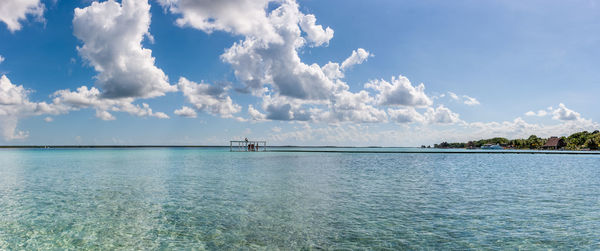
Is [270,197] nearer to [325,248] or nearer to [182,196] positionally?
[182,196]

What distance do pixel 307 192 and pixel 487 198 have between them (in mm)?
12194

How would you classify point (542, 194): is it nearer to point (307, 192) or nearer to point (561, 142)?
point (307, 192)

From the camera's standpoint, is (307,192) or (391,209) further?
(307,192)

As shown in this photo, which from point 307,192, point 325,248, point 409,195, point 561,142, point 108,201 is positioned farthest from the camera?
point 561,142

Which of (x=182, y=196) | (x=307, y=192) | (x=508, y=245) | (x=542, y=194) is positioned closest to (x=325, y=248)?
(x=508, y=245)

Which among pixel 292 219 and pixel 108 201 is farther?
pixel 108 201

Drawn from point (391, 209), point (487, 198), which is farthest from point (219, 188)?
point (487, 198)

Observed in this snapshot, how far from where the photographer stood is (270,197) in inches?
854

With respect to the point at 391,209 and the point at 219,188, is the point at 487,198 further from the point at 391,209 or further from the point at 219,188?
the point at 219,188

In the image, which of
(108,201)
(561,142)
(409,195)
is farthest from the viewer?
(561,142)

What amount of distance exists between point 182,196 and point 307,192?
8889 mm

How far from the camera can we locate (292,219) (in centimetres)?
1539

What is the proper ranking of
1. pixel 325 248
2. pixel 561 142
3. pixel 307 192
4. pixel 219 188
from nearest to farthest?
pixel 325 248 < pixel 307 192 < pixel 219 188 < pixel 561 142

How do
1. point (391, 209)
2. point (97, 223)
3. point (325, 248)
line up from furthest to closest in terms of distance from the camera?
point (391, 209)
point (97, 223)
point (325, 248)
